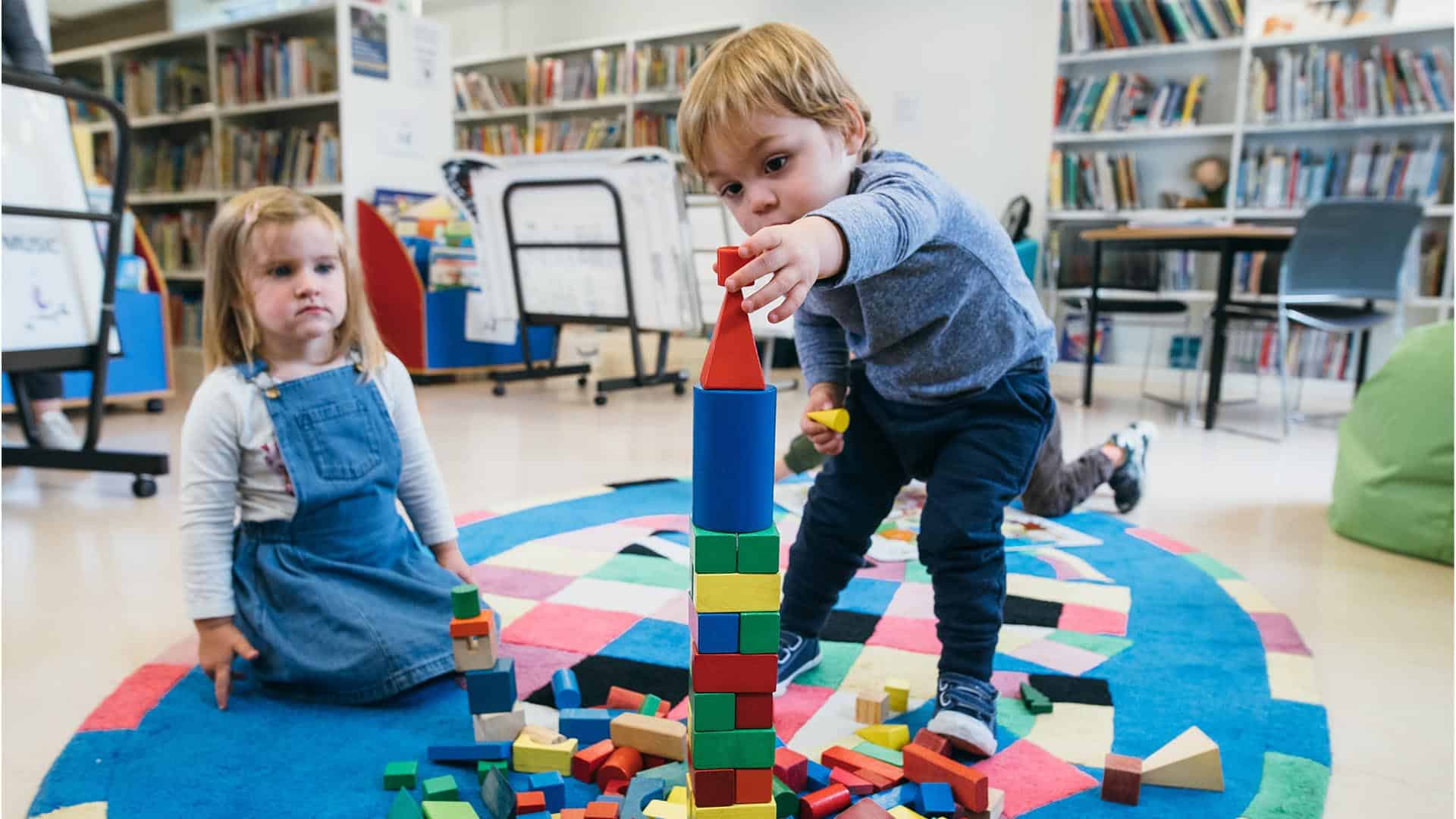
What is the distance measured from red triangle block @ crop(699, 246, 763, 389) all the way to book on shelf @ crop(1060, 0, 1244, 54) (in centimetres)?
450

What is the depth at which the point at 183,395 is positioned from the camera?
142 inches

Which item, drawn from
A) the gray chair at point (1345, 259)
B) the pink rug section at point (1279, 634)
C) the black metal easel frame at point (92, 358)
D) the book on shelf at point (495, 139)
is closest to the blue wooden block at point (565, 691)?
A: the pink rug section at point (1279, 634)

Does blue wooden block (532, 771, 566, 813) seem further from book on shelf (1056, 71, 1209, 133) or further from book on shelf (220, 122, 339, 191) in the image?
book on shelf (1056, 71, 1209, 133)

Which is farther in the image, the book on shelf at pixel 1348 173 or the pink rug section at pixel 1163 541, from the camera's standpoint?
the book on shelf at pixel 1348 173

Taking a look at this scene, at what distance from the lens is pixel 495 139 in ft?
20.6

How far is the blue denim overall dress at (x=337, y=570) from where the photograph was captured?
42.4 inches

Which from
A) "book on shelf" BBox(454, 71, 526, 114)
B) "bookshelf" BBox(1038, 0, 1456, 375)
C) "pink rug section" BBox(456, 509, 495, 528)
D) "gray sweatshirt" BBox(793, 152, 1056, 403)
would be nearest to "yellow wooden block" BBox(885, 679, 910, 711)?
"gray sweatshirt" BBox(793, 152, 1056, 403)

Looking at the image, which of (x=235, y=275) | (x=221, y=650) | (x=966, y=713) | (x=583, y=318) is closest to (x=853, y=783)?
(x=966, y=713)

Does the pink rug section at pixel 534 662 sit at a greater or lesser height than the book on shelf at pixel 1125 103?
lesser

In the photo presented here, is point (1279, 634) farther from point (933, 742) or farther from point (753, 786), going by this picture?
point (753, 786)

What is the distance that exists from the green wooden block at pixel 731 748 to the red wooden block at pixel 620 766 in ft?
0.96

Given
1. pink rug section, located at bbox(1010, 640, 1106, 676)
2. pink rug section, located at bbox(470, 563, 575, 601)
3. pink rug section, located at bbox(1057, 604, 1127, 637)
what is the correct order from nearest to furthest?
pink rug section, located at bbox(1010, 640, 1106, 676), pink rug section, located at bbox(1057, 604, 1127, 637), pink rug section, located at bbox(470, 563, 575, 601)

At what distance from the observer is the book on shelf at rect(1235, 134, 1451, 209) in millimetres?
3922

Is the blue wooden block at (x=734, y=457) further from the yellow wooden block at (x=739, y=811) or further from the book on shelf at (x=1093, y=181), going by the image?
the book on shelf at (x=1093, y=181)
